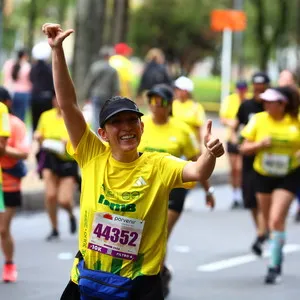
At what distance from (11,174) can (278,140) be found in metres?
2.45

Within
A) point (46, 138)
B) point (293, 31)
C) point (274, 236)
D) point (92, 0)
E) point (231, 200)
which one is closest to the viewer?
point (274, 236)

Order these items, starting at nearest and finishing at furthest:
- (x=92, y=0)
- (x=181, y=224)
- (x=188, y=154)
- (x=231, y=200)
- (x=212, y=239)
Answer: (x=188, y=154), (x=212, y=239), (x=181, y=224), (x=231, y=200), (x=92, y=0)

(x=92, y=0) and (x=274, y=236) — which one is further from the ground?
(x=92, y=0)

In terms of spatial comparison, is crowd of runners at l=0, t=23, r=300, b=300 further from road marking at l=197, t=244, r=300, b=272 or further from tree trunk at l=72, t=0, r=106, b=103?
tree trunk at l=72, t=0, r=106, b=103

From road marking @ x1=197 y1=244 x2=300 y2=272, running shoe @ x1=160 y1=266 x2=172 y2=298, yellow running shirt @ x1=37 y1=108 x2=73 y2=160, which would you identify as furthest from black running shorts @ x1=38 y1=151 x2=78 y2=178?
running shoe @ x1=160 y1=266 x2=172 y2=298

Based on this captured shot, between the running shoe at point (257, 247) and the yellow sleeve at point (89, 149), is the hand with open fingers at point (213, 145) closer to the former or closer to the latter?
the yellow sleeve at point (89, 149)

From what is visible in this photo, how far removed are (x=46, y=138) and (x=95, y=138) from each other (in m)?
6.24

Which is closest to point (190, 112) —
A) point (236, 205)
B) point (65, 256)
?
point (236, 205)

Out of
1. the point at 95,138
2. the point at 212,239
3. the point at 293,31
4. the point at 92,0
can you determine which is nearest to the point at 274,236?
the point at 212,239

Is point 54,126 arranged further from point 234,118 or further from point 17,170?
point 234,118

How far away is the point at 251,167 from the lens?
12758mm

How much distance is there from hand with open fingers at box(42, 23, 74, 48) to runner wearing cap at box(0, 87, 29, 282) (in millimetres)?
3729

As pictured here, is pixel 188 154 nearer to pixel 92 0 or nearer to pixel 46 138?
pixel 46 138

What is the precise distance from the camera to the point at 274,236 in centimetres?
1023
